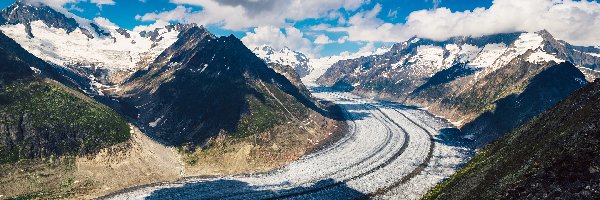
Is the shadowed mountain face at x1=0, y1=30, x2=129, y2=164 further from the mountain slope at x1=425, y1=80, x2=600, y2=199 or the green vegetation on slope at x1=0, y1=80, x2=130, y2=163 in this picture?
the mountain slope at x1=425, y1=80, x2=600, y2=199

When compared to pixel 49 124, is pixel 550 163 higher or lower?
lower

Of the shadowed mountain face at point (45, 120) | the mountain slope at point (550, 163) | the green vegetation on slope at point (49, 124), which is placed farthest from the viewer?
the shadowed mountain face at point (45, 120)

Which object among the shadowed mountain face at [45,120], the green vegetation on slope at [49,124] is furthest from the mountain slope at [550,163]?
the shadowed mountain face at [45,120]

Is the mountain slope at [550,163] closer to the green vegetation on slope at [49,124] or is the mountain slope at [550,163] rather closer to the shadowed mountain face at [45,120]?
the green vegetation on slope at [49,124]

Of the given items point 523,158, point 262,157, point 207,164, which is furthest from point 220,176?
point 523,158

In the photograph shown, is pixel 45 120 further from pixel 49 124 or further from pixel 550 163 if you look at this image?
pixel 550 163

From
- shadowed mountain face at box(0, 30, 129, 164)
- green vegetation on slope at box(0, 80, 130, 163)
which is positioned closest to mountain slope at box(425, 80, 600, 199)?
green vegetation on slope at box(0, 80, 130, 163)

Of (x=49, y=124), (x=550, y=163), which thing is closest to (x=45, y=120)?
(x=49, y=124)

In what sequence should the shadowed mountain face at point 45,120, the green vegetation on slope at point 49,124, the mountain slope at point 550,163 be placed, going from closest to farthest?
the mountain slope at point 550,163, the green vegetation on slope at point 49,124, the shadowed mountain face at point 45,120
